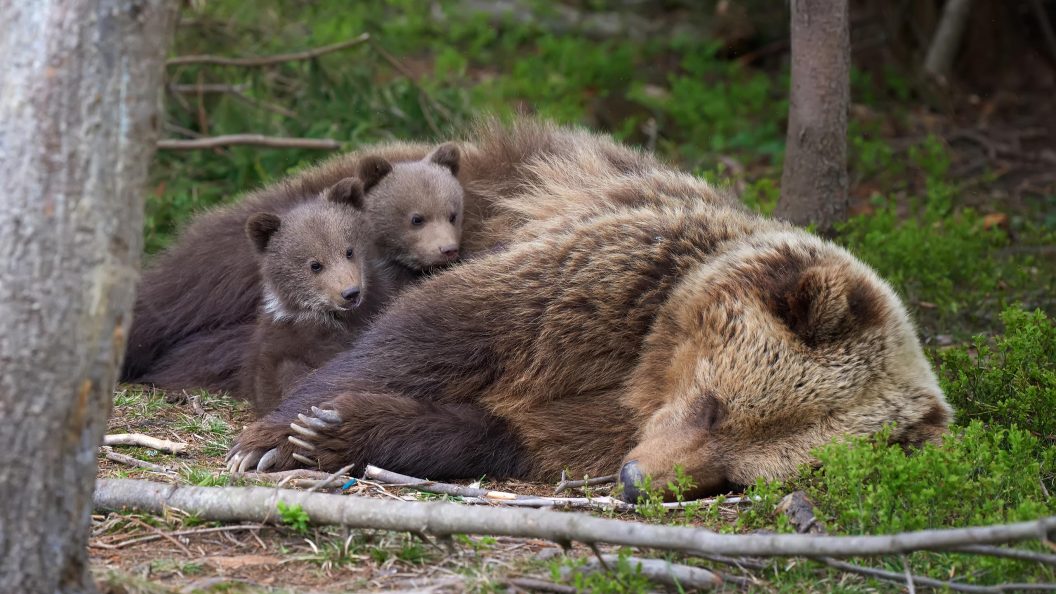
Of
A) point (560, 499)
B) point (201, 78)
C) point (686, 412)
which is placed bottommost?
point (560, 499)

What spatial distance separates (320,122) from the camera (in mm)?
8781

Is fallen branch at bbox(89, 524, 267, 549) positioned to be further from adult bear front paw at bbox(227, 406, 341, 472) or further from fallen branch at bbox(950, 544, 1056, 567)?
fallen branch at bbox(950, 544, 1056, 567)

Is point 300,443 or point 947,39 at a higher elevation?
point 947,39

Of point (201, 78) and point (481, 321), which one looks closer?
point (481, 321)

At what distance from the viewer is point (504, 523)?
11.0 ft

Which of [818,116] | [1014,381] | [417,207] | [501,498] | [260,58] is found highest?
[260,58]

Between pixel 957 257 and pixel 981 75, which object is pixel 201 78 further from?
pixel 981 75

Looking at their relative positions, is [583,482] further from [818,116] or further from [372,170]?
[818,116]

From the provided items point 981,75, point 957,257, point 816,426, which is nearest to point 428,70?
point 981,75

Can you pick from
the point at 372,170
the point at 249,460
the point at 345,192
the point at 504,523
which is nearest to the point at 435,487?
the point at 249,460

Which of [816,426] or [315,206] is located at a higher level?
[315,206]

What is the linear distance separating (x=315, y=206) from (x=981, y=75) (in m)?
8.52

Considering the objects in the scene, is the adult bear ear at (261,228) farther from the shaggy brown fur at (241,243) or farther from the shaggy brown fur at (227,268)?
the shaggy brown fur at (241,243)

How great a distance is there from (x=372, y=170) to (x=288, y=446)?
5.84 ft
